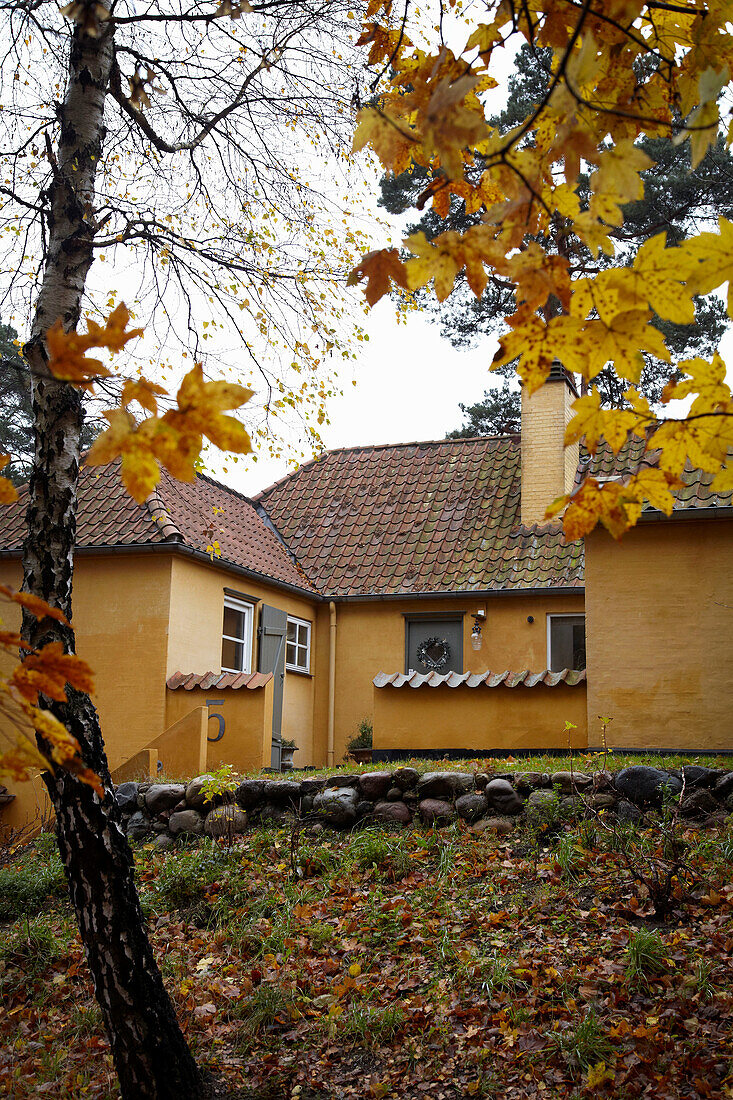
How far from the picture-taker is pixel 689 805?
712cm

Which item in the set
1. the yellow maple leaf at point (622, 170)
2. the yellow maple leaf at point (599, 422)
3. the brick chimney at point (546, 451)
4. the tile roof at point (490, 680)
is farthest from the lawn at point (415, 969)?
the brick chimney at point (546, 451)

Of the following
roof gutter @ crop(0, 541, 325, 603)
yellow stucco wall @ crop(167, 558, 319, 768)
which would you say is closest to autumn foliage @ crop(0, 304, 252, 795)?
roof gutter @ crop(0, 541, 325, 603)

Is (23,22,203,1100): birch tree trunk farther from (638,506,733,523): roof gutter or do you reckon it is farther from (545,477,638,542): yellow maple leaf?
(638,506,733,523): roof gutter

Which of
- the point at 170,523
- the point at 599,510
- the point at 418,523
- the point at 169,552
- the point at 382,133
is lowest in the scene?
the point at 599,510

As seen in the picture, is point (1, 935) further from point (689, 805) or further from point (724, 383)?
point (724, 383)

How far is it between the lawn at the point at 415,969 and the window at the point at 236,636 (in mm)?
5731

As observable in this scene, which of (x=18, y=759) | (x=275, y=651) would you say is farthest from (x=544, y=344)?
(x=275, y=651)

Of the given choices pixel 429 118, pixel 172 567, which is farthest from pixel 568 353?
pixel 172 567

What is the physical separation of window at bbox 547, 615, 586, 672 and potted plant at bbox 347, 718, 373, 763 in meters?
2.97

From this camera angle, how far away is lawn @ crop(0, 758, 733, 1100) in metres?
4.46

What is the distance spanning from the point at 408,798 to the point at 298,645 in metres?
6.94

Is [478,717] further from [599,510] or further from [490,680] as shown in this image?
[599,510]

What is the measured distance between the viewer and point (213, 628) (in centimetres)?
1271

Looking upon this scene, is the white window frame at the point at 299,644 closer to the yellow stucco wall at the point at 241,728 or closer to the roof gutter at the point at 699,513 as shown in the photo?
the yellow stucco wall at the point at 241,728
